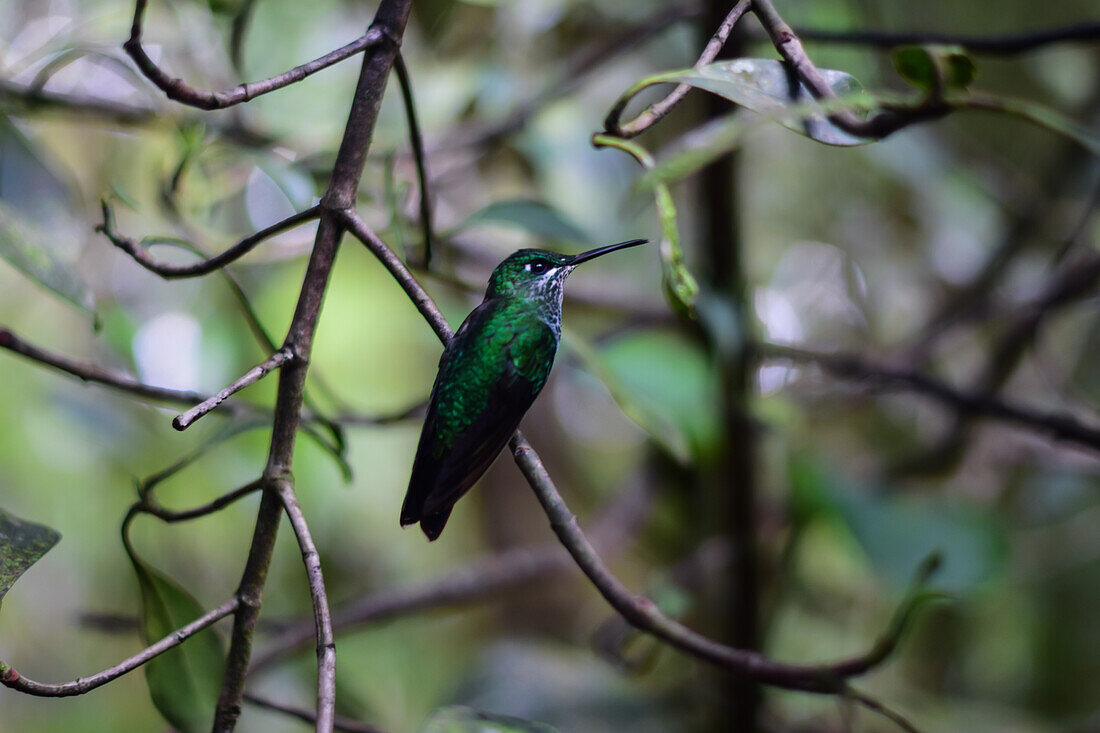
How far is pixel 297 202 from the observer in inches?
36.7

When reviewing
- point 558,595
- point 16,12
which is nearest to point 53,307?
point 16,12

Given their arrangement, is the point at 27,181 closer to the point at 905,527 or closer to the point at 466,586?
the point at 466,586

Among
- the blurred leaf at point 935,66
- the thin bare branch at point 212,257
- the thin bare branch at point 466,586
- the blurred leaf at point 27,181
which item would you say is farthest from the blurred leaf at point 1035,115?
the thin bare branch at point 466,586

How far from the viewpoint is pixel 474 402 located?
610 millimetres

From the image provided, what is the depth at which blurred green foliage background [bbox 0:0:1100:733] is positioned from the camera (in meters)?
1.26

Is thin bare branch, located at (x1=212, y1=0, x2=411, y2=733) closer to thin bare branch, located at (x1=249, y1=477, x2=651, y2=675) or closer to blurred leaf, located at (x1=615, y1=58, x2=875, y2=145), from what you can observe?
blurred leaf, located at (x1=615, y1=58, x2=875, y2=145)

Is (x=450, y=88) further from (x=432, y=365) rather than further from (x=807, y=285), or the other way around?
(x=807, y=285)

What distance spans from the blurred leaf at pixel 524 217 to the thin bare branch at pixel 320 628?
434 mm

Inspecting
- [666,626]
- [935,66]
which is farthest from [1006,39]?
[666,626]

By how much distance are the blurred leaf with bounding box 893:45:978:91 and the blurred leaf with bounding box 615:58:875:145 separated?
3cm

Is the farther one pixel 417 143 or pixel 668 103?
pixel 417 143

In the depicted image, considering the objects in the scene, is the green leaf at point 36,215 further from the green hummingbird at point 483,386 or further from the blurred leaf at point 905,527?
the blurred leaf at point 905,527

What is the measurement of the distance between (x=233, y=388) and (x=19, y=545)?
0.82ft

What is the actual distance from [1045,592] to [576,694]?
1137 mm
